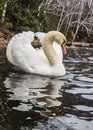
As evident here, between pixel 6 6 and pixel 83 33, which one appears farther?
pixel 83 33

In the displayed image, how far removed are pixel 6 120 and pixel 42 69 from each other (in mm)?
5414

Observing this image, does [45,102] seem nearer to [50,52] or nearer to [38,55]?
[38,55]

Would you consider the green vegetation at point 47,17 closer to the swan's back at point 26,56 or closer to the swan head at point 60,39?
the swan's back at point 26,56

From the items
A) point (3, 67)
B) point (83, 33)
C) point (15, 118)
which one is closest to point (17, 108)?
point (15, 118)

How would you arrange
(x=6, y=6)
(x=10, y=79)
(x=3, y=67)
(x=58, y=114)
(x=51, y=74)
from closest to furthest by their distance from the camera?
(x=58, y=114), (x=10, y=79), (x=51, y=74), (x=3, y=67), (x=6, y=6)

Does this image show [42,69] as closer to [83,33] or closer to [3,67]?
[3,67]

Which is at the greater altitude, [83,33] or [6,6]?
[6,6]

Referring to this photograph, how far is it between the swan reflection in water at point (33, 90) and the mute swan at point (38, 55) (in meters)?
0.35

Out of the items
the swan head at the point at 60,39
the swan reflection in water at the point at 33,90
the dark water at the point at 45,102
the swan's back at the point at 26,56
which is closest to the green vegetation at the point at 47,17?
the swan's back at the point at 26,56

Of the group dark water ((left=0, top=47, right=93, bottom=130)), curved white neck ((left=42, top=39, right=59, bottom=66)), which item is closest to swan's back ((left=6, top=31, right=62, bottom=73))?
curved white neck ((left=42, top=39, right=59, bottom=66))

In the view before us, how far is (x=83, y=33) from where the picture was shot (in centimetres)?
4456

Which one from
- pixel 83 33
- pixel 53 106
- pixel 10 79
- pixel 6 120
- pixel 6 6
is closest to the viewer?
pixel 6 120

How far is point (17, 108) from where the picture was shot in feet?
27.6

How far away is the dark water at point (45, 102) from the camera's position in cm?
749
